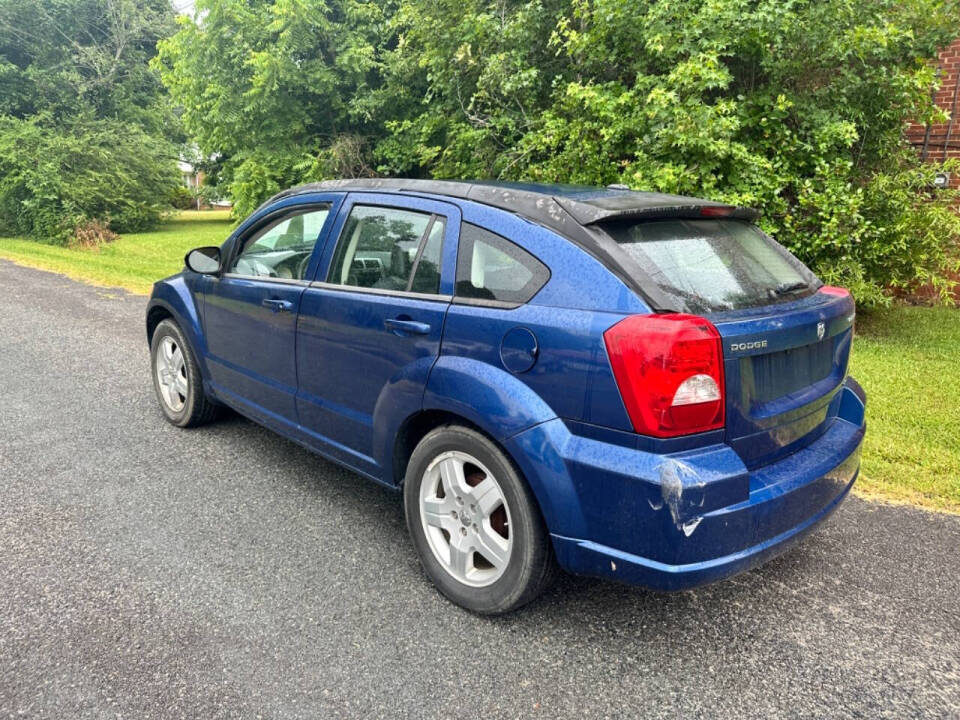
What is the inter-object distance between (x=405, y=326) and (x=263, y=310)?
122 centimetres

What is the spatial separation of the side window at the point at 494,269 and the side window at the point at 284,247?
1073 millimetres

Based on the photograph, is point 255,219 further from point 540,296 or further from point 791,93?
point 791,93

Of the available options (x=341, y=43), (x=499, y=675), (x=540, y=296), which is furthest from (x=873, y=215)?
(x=341, y=43)

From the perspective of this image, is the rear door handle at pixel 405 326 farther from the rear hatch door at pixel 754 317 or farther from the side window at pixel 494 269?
the rear hatch door at pixel 754 317

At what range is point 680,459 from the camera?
2230 mm

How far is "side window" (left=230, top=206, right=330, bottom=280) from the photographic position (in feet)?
12.0

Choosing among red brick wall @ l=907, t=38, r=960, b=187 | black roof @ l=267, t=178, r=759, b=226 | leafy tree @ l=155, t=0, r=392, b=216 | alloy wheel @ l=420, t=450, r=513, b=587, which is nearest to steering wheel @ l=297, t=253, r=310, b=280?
black roof @ l=267, t=178, r=759, b=226

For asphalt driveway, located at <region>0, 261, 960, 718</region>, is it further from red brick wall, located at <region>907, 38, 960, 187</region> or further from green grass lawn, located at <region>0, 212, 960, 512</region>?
red brick wall, located at <region>907, 38, 960, 187</region>

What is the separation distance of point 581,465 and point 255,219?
2.67m

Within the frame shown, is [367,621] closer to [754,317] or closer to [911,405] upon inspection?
[754,317]

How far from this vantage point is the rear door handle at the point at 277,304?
3587 millimetres

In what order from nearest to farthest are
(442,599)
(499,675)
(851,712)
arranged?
1. (851,712)
2. (499,675)
3. (442,599)

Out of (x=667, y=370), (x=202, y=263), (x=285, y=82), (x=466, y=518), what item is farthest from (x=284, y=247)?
(x=285, y=82)

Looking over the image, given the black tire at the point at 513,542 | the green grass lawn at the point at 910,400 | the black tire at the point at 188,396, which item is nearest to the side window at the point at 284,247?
the black tire at the point at 188,396
